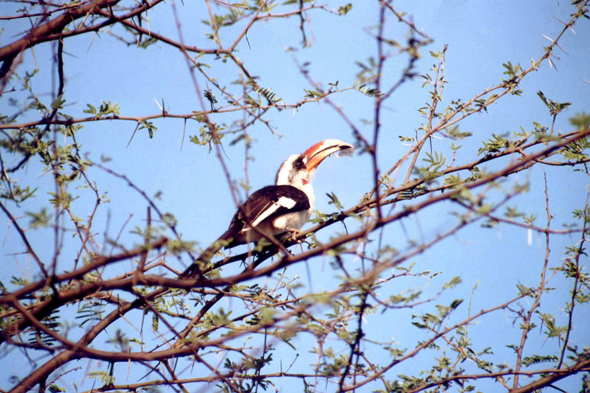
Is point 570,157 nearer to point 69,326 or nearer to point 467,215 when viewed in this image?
point 467,215

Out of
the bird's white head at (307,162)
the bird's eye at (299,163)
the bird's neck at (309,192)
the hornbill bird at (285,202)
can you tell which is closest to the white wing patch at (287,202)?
the hornbill bird at (285,202)

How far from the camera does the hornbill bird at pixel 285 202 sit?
3.10 metres

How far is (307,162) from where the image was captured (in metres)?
4.57

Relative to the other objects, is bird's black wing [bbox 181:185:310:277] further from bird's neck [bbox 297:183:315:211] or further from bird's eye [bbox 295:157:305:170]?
bird's eye [bbox 295:157:305:170]

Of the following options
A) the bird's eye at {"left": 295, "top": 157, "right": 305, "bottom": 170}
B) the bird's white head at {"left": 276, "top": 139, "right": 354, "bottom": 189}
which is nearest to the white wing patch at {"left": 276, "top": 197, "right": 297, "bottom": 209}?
the bird's white head at {"left": 276, "top": 139, "right": 354, "bottom": 189}

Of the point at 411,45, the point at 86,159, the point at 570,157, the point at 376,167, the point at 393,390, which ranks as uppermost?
the point at 570,157

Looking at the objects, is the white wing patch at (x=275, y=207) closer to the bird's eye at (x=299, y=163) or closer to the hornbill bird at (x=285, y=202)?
the hornbill bird at (x=285, y=202)

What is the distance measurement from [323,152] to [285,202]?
108cm

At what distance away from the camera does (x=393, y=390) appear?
2211 mm

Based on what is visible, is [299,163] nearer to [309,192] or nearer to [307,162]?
[307,162]

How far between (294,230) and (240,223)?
0.63 meters

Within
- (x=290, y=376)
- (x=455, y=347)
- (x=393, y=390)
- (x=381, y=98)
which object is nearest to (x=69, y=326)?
(x=290, y=376)

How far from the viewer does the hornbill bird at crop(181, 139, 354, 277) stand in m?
3.10

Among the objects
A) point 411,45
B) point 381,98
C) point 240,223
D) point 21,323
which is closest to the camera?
point 381,98
